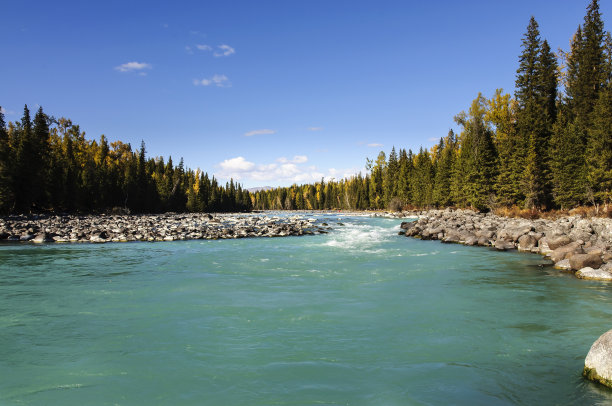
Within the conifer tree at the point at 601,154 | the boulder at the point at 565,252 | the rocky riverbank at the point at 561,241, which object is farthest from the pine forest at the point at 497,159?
the boulder at the point at 565,252

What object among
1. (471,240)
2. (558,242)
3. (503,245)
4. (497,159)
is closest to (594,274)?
(558,242)

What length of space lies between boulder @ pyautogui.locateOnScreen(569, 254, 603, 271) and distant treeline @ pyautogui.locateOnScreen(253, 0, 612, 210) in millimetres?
15737

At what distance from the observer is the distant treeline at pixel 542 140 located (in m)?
26.8

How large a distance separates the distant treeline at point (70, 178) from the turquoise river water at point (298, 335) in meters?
34.7

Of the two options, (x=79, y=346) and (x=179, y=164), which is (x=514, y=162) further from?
(x=179, y=164)

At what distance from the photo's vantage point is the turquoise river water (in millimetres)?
4926

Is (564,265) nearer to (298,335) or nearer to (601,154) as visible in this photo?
(298,335)

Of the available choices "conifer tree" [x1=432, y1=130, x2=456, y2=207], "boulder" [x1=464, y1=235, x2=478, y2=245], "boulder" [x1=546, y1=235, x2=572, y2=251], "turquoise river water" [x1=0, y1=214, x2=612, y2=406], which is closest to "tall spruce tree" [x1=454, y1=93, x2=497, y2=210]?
"conifer tree" [x1=432, y1=130, x2=456, y2=207]

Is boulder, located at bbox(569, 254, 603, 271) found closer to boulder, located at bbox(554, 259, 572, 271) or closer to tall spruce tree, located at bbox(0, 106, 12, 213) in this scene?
boulder, located at bbox(554, 259, 572, 271)

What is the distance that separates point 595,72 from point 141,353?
44.4 metres

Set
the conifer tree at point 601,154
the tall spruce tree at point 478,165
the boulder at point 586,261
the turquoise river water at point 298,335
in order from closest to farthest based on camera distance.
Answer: the turquoise river water at point 298,335 → the boulder at point 586,261 → the conifer tree at point 601,154 → the tall spruce tree at point 478,165

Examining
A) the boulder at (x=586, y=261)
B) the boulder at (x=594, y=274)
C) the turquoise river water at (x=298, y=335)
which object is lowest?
the turquoise river water at (x=298, y=335)

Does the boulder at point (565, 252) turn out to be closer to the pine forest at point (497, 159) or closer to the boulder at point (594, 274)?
the boulder at point (594, 274)

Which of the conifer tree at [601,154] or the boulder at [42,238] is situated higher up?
the conifer tree at [601,154]
